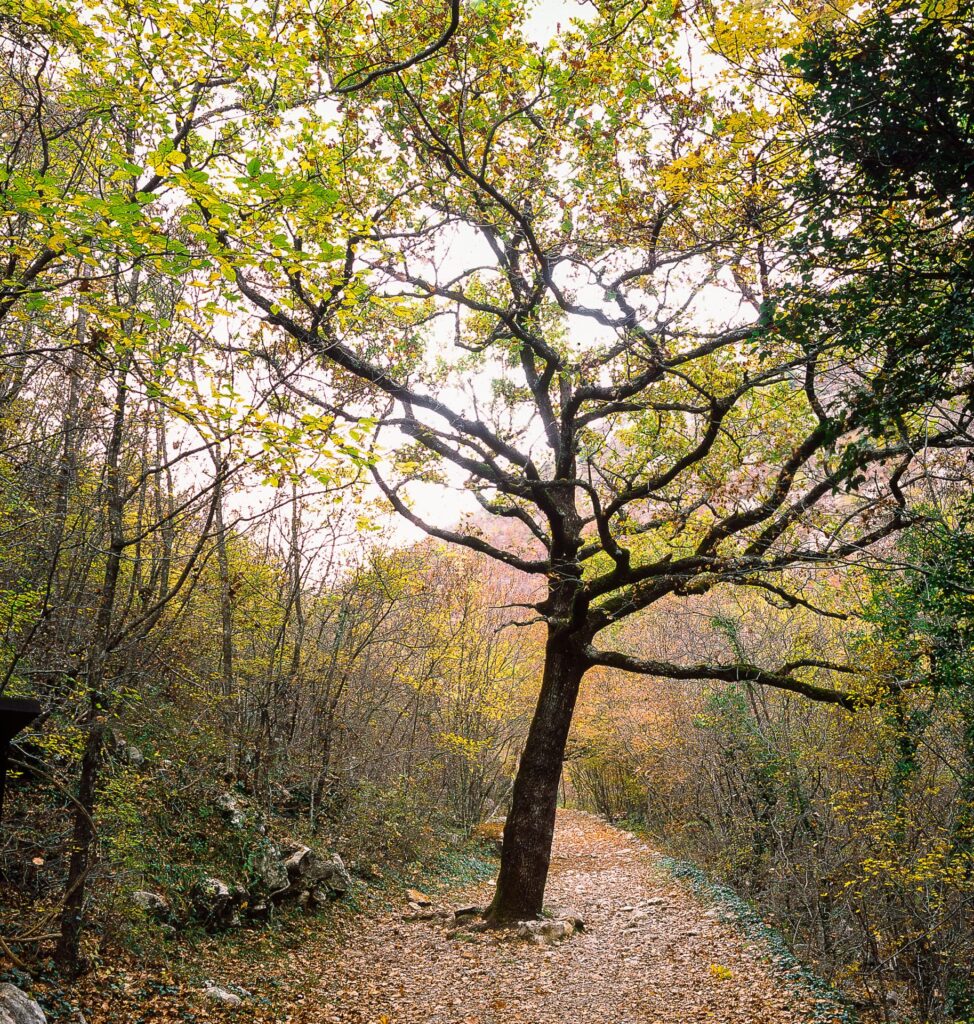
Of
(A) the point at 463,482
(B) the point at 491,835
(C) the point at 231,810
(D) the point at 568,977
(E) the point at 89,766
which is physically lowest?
(B) the point at 491,835

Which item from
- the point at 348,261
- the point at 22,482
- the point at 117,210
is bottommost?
the point at 22,482

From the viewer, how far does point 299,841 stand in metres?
8.68

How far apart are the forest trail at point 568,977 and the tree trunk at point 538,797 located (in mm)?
535

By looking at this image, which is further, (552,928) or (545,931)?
(552,928)

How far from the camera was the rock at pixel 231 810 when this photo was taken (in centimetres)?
759

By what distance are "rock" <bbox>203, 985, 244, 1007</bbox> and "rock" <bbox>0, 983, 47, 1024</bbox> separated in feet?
5.48

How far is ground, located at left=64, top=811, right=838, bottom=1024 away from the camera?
566 centimetres

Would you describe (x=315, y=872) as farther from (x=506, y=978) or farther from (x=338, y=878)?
(x=506, y=978)

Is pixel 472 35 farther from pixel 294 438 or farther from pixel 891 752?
pixel 891 752

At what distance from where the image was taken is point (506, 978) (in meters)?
6.61

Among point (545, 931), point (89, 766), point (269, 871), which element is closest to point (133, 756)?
point (269, 871)

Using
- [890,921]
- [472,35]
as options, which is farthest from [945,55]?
[890,921]

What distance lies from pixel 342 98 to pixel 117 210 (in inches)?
134

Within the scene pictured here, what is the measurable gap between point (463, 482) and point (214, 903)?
206 inches
